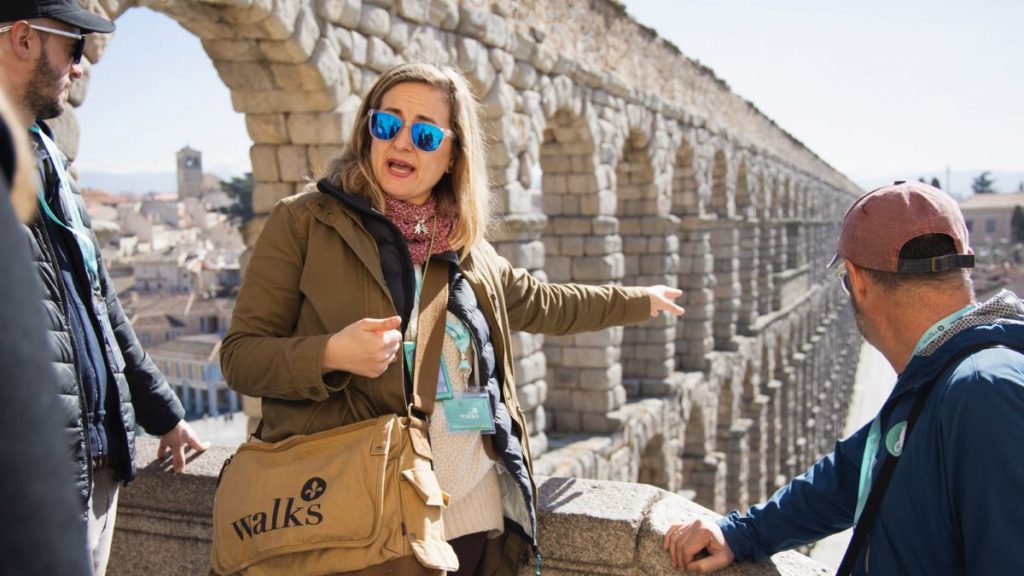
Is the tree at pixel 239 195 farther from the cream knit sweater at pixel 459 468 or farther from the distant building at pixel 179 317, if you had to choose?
the cream knit sweater at pixel 459 468

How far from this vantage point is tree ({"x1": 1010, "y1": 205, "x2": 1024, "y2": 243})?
56.0 meters

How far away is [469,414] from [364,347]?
432 mm

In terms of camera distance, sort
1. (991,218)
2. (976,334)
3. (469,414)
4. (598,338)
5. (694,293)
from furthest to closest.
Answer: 1. (991,218)
2. (694,293)
3. (598,338)
4. (469,414)
5. (976,334)

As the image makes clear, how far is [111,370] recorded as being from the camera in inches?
86.6

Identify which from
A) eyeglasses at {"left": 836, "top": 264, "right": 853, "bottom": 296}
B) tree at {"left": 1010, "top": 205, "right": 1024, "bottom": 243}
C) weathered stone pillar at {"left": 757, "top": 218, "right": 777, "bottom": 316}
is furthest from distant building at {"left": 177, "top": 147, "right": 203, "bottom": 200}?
eyeglasses at {"left": 836, "top": 264, "right": 853, "bottom": 296}

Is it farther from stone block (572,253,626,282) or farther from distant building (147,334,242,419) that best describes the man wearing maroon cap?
distant building (147,334,242,419)

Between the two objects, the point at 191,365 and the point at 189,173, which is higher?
the point at 189,173

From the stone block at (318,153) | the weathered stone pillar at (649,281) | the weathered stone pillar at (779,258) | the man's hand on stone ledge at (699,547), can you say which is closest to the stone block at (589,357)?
the weathered stone pillar at (649,281)

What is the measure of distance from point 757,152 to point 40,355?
69.0ft

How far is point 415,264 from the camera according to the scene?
83.4 inches

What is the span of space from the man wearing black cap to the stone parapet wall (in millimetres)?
791

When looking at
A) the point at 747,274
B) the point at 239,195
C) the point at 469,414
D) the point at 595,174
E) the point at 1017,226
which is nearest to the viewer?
the point at 469,414

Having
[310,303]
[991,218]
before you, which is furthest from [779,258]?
[991,218]

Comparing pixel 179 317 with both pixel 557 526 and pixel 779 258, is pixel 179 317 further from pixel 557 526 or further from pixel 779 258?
pixel 557 526
